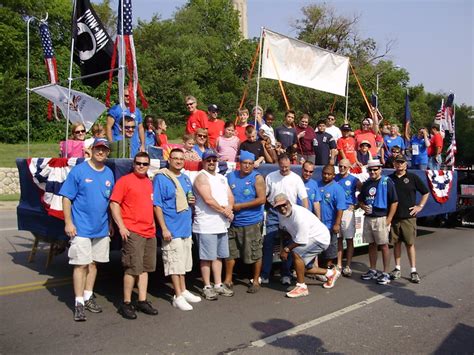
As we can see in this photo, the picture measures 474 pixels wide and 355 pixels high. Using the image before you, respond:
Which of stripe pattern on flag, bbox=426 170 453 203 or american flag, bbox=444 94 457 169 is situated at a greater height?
american flag, bbox=444 94 457 169

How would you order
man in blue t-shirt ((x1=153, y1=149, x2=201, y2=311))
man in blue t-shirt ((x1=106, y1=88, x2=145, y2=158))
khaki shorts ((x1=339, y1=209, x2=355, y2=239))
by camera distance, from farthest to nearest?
khaki shorts ((x1=339, y1=209, x2=355, y2=239)) → man in blue t-shirt ((x1=106, y1=88, x2=145, y2=158)) → man in blue t-shirt ((x1=153, y1=149, x2=201, y2=311))

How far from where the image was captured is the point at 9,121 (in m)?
28.7

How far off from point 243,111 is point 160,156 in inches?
95.6

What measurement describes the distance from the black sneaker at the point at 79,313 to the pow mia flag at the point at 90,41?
11.8ft

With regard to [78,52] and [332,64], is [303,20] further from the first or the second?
[78,52]

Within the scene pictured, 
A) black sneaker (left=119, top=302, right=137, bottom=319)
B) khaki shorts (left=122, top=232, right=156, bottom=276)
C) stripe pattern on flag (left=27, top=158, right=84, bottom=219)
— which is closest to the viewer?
black sneaker (left=119, top=302, right=137, bottom=319)

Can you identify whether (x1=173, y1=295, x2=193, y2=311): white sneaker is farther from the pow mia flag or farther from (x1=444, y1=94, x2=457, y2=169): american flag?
(x1=444, y1=94, x2=457, y2=169): american flag

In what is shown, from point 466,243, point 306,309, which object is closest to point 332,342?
point 306,309

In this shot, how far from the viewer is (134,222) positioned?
18.5 feet

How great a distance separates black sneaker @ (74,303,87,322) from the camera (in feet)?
17.7

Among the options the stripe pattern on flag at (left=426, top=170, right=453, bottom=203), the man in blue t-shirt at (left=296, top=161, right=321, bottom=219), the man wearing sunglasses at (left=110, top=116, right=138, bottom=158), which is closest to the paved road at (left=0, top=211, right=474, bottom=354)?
the man in blue t-shirt at (left=296, top=161, right=321, bottom=219)

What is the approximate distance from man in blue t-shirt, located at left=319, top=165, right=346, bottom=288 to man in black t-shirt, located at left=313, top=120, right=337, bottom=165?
2159 millimetres

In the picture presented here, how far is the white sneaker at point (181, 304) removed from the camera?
19.4ft

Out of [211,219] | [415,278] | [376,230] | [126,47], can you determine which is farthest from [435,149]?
[126,47]
